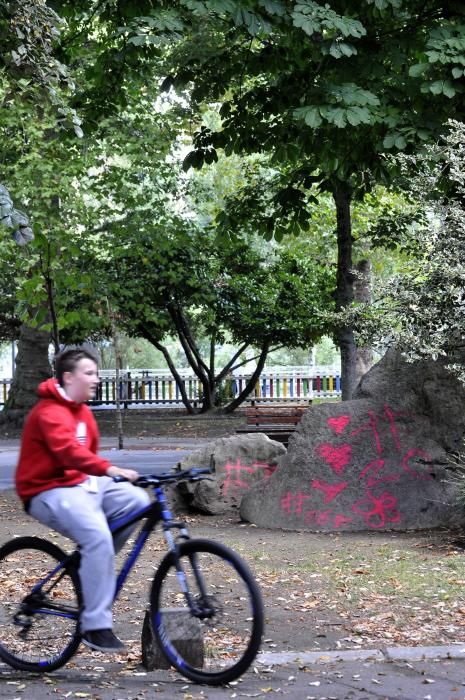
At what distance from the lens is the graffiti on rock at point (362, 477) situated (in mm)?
10156

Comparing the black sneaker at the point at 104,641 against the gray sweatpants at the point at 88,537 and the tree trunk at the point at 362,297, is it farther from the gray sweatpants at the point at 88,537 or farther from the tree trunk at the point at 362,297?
the tree trunk at the point at 362,297

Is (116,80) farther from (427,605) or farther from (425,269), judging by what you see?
(427,605)

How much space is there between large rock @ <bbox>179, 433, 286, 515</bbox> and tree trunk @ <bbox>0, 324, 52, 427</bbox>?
40.1 feet

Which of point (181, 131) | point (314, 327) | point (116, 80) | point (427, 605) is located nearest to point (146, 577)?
point (427, 605)

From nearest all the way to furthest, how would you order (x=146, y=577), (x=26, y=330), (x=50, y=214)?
(x=146, y=577), (x=50, y=214), (x=26, y=330)

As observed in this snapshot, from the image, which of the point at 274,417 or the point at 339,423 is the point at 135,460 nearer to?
the point at 274,417

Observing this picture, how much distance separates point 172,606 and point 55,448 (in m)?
0.98

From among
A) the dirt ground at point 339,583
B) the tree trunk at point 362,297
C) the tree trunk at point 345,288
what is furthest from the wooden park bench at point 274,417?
the tree trunk at point 362,297

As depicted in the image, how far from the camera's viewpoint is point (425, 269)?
31.1 feet

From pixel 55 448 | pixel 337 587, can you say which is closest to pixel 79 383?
pixel 55 448

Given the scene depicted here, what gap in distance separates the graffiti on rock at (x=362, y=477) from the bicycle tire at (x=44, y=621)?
17.2 feet

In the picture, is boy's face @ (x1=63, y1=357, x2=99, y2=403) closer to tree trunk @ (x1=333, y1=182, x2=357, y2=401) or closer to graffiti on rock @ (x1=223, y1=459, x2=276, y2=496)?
graffiti on rock @ (x1=223, y1=459, x2=276, y2=496)

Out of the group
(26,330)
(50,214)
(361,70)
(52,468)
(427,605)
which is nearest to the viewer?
(52,468)

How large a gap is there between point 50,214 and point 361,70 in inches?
385
